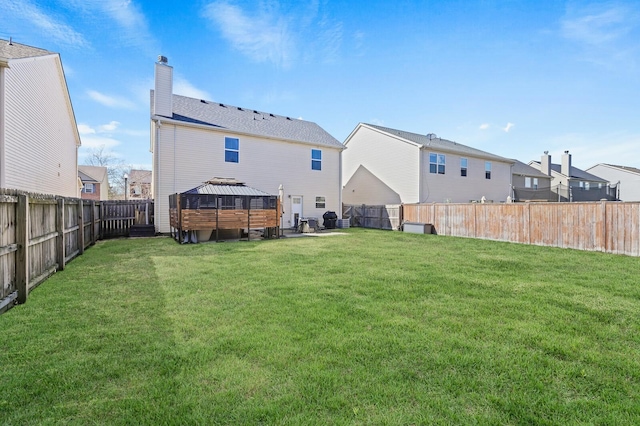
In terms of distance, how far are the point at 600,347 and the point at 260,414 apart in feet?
10.8

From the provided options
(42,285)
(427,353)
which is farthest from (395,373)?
(42,285)

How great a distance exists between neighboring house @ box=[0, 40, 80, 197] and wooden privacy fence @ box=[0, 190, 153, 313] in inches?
135

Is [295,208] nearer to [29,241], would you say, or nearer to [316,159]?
[316,159]

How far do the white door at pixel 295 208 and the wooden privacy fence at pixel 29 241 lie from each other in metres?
10.4

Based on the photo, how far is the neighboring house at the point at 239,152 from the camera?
13133mm

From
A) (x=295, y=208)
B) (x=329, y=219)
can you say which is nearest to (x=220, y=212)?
(x=295, y=208)

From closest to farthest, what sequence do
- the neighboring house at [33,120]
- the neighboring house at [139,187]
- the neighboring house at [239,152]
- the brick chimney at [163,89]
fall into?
the neighboring house at [33,120]
the brick chimney at [163,89]
the neighboring house at [239,152]
the neighboring house at [139,187]

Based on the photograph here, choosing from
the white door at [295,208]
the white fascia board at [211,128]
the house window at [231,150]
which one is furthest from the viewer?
the white door at [295,208]

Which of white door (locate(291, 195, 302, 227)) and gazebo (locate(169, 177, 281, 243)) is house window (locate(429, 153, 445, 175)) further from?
gazebo (locate(169, 177, 281, 243))

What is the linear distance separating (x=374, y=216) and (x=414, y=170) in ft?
12.3

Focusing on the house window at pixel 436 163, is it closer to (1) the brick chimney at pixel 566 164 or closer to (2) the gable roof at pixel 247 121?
(2) the gable roof at pixel 247 121

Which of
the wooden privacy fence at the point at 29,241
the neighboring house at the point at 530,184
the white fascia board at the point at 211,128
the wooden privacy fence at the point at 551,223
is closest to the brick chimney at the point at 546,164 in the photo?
the neighboring house at the point at 530,184

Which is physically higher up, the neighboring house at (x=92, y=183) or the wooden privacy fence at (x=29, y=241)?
the neighboring house at (x=92, y=183)

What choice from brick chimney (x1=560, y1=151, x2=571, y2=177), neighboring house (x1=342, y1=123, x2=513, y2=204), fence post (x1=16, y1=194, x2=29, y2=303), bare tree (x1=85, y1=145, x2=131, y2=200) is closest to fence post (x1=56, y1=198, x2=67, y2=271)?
fence post (x1=16, y1=194, x2=29, y2=303)
